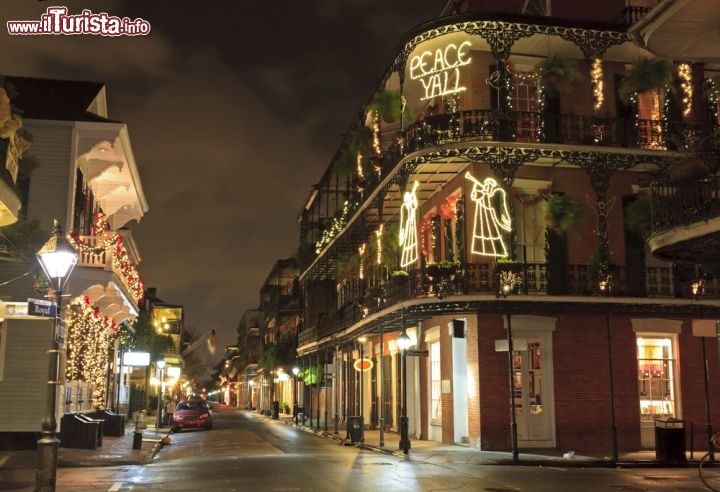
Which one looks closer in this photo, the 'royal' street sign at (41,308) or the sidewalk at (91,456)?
the 'royal' street sign at (41,308)

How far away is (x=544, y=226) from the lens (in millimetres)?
22328

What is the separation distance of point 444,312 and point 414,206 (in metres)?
3.31

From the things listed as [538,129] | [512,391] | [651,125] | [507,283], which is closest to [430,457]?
[512,391]

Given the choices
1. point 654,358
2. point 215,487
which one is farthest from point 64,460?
point 654,358

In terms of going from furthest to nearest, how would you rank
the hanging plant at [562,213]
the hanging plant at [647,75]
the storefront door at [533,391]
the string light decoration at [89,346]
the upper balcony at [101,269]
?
1. the string light decoration at [89,346]
2. the storefront door at [533,391]
3. the hanging plant at [562,213]
4. the upper balcony at [101,269]
5. the hanging plant at [647,75]

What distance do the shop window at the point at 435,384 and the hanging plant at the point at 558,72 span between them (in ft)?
28.3

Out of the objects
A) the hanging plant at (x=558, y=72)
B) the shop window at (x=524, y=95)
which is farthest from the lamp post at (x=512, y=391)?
the hanging plant at (x=558, y=72)

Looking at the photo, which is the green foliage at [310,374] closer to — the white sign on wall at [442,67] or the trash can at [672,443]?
the white sign on wall at [442,67]

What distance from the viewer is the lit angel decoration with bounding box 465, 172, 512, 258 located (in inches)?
827

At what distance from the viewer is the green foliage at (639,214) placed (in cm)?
2048

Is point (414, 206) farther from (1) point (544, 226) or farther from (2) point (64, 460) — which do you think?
(2) point (64, 460)

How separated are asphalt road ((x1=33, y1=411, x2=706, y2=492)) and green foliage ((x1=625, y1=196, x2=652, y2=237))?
6.61 m

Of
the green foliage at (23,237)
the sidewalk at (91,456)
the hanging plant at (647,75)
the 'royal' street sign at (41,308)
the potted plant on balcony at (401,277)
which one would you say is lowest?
the sidewalk at (91,456)

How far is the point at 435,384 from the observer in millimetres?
25000
